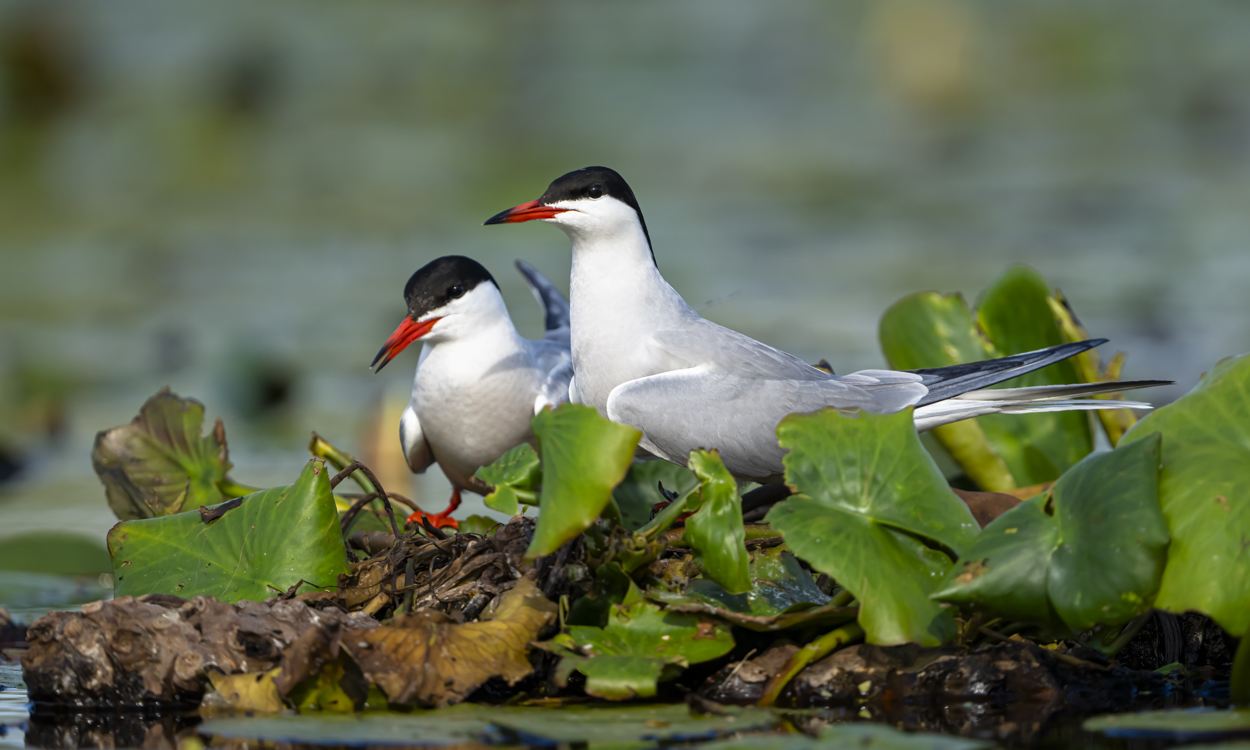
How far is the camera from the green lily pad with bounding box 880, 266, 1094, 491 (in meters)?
4.11

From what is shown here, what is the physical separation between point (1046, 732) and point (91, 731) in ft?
5.89

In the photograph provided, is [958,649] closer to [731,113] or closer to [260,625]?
[260,625]

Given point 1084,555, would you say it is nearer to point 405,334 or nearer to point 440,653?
point 440,653

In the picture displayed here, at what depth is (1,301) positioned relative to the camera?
9.77 m

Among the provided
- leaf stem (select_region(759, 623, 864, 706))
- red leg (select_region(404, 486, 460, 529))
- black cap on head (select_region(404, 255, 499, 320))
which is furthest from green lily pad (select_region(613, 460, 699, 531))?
black cap on head (select_region(404, 255, 499, 320))

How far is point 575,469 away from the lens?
2.37 metres

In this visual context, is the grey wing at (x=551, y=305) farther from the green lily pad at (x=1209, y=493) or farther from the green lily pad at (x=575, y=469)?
the green lily pad at (x=1209, y=493)

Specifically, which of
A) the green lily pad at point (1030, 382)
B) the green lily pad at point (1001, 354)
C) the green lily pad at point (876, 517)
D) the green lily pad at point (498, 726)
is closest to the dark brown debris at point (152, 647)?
the green lily pad at point (498, 726)

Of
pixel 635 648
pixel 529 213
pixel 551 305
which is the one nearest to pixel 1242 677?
pixel 635 648

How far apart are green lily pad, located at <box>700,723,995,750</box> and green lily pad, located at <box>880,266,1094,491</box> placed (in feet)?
6.89

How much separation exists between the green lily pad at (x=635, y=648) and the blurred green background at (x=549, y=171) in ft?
14.3

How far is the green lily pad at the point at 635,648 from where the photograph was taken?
2336 mm

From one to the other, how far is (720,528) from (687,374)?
2.48ft

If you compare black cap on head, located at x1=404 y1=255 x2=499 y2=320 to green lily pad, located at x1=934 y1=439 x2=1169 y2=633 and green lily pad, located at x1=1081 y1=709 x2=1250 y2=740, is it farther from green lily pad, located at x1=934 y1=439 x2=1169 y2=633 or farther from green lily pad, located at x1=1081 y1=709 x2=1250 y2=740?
green lily pad, located at x1=1081 y1=709 x2=1250 y2=740
